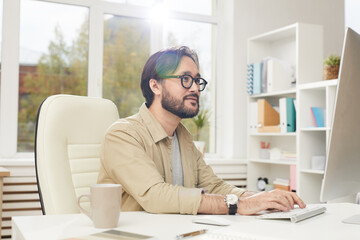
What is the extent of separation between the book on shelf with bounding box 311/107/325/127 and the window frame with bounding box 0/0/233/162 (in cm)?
99

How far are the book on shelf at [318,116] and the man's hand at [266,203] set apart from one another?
6.51ft

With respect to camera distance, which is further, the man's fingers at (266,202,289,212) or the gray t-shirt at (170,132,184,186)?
the gray t-shirt at (170,132,184,186)

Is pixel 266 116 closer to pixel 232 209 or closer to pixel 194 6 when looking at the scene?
pixel 194 6

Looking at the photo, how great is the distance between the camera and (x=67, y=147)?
159 cm

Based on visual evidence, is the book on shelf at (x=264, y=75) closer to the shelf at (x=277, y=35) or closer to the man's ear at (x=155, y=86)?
the shelf at (x=277, y=35)

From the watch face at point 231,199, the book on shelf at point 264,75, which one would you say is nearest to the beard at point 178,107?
the watch face at point 231,199

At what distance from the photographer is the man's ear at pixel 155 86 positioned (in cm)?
172

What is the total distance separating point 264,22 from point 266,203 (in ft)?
10.1

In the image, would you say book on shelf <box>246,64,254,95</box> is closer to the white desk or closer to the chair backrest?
the chair backrest

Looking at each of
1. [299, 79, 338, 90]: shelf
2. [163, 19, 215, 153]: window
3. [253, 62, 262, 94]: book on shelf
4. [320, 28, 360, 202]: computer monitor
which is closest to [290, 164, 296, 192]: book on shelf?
[299, 79, 338, 90]: shelf

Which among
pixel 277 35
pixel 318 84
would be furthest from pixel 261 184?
pixel 277 35

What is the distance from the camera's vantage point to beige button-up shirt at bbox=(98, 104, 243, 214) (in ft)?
3.97

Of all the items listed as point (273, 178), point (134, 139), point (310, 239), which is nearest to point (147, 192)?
point (134, 139)

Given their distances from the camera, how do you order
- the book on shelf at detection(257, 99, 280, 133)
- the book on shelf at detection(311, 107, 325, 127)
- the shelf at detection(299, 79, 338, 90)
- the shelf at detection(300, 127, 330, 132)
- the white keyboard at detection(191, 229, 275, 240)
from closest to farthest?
the white keyboard at detection(191, 229, 275, 240)
the shelf at detection(299, 79, 338, 90)
the shelf at detection(300, 127, 330, 132)
the book on shelf at detection(311, 107, 325, 127)
the book on shelf at detection(257, 99, 280, 133)
